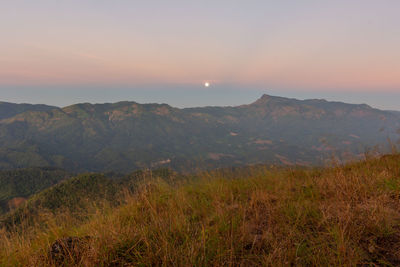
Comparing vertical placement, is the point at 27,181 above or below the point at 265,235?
below

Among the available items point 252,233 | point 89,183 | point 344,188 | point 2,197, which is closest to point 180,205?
point 252,233

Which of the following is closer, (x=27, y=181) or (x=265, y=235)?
(x=265, y=235)

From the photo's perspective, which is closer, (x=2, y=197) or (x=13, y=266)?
(x=13, y=266)

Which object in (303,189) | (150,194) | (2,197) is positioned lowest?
(2,197)

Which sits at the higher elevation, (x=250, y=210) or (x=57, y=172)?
(x=250, y=210)

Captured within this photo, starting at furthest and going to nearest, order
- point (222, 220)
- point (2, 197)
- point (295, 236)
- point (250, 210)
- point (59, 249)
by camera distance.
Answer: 1. point (2, 197)
2. point (250, 210)
3. point (222, 220)
4. point (295, 236)
5. point (59, 249)

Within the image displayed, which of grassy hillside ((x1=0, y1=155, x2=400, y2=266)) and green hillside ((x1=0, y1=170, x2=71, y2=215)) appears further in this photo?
→ green hillside ((x1=0, y1=170, x2=71, y2=215))

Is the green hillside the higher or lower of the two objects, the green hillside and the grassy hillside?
the lower

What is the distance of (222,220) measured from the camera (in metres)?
3.00

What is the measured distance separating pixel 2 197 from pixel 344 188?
18370 cm

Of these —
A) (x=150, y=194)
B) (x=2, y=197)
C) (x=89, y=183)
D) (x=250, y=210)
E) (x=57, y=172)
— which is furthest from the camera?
(x=57, y=172)

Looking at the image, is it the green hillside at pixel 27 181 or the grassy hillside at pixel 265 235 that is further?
the green hillside at pixel 27 181

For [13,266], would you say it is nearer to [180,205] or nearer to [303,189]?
[180,205]

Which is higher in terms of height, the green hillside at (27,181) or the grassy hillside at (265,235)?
the grassy hillside at (265,235)
